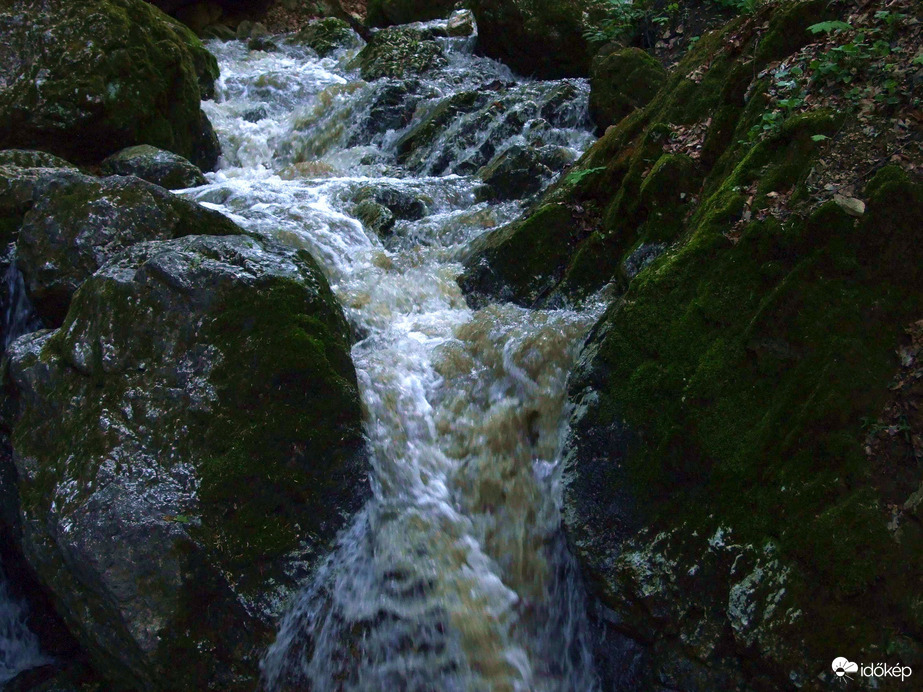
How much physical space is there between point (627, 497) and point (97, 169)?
829 cm

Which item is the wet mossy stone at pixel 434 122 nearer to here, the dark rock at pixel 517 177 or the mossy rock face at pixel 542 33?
A: the dark rock at pixel 517 177

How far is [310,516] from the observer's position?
462 centimetres

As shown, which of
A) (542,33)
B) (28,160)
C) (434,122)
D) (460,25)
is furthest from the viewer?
(460,25)

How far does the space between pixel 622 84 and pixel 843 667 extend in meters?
8.84

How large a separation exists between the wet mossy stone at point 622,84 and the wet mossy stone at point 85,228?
21.2 ft

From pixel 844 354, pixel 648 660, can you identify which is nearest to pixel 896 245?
pixel 844 354

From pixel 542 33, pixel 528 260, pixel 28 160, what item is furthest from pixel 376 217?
pixel 542 33

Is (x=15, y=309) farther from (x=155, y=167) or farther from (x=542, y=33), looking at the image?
(x=542, y=33)

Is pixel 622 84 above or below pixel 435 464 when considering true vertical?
above

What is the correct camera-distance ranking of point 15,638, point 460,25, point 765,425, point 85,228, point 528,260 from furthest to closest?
point 460,25 → point 528,260 → point 85,228 → point 15,638 → point 765,425

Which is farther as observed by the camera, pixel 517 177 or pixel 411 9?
pixel 411 9

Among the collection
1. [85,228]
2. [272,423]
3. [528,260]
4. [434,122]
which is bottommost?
[434,122]

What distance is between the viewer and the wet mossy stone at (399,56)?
1423cm

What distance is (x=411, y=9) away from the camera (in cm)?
1822
